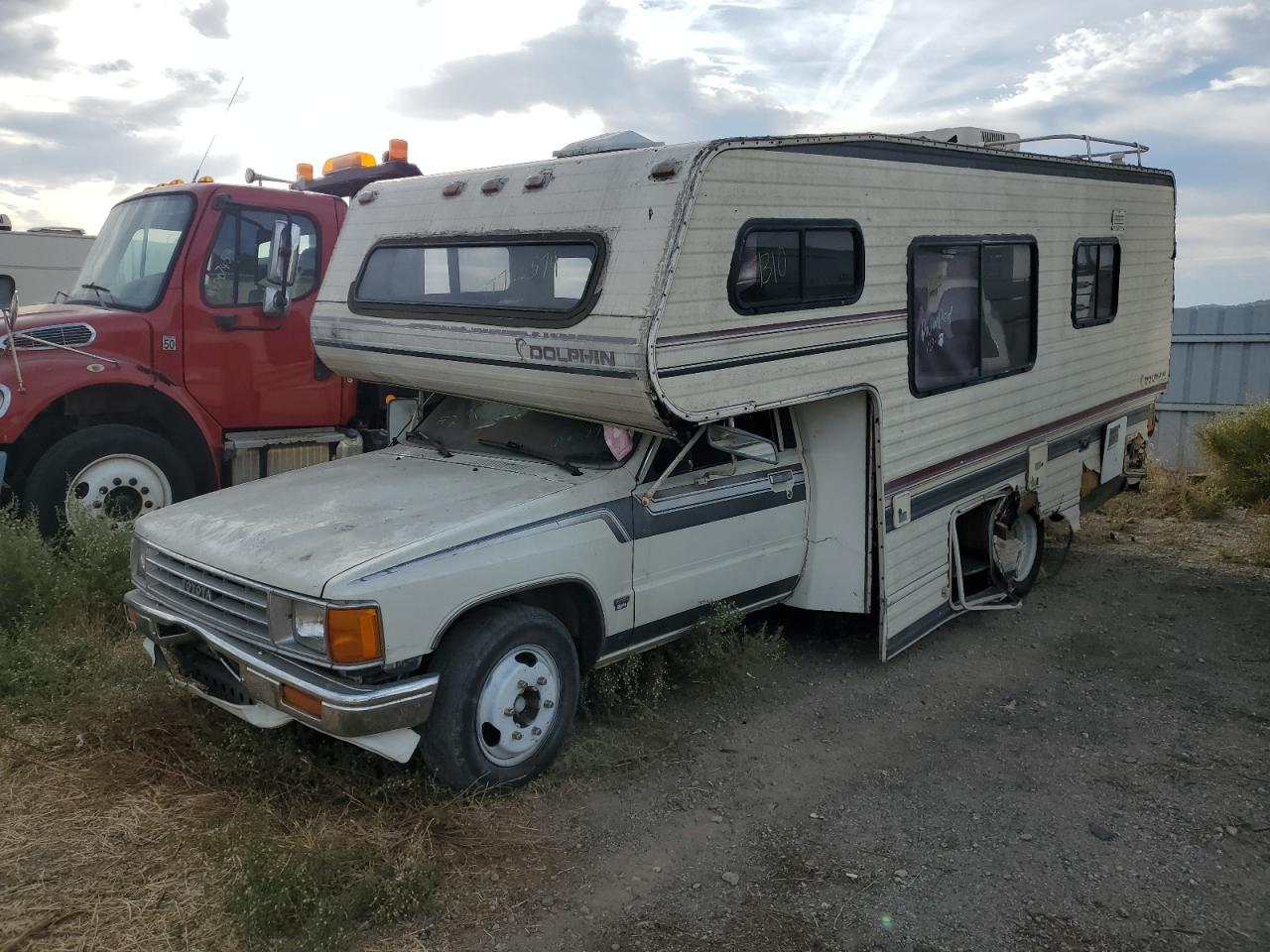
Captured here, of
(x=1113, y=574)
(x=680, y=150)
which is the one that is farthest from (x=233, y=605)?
(x=1113, y=574)

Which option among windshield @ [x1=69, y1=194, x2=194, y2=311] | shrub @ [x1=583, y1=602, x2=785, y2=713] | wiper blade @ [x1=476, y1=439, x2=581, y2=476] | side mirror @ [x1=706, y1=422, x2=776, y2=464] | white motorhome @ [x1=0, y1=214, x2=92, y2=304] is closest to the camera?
side mirror @ [x1=706, y1=422, x2=776, y2=464]

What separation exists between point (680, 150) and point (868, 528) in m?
2.34

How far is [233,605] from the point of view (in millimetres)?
4051

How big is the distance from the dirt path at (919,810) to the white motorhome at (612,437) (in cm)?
42

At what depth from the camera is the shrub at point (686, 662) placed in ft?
16.5

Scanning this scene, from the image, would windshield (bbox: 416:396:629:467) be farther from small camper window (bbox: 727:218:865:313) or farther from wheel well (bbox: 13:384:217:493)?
wheel well (bbox: 13:384:217:493)

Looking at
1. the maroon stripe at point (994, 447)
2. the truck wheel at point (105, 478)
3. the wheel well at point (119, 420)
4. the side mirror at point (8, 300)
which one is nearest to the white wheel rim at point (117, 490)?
the truck wheel at point (105, 478)

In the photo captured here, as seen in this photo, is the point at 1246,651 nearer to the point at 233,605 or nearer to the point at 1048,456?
the point at 1048,456

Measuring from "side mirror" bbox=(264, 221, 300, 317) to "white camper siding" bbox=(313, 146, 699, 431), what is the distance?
1446 millimetres

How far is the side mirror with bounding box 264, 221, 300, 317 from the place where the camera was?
283 inches

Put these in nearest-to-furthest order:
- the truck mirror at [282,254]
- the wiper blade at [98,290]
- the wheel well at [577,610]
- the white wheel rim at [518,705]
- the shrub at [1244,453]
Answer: the white wheel rim at [518,705] → the wheel well at [577,610] → the wiper blade at [98,290] → the truck mirror at [282,254] → the shrub at [1244,453]

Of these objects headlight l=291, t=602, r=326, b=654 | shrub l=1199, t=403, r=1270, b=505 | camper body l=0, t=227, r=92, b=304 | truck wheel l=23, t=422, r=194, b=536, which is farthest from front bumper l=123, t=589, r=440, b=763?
camper body l=0, t=227, r=92, b=304

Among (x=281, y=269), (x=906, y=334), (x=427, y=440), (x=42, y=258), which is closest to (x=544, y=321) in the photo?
(x=427, y=440)

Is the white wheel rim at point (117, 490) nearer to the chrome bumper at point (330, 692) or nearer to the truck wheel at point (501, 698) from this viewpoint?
the chrome bumper at point (330, 692)
